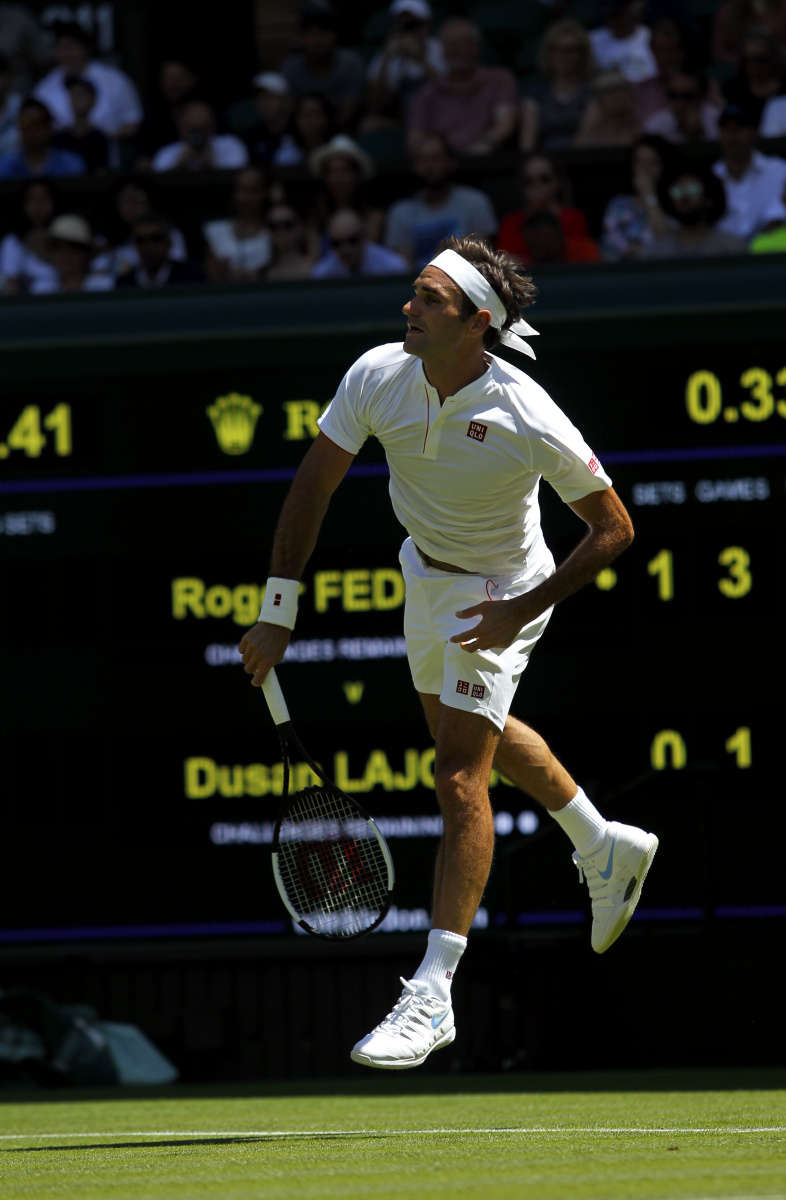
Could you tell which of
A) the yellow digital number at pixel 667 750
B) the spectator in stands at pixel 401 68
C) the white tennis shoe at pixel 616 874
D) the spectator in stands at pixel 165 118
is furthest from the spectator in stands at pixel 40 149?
the white tennis shoe at pixel 616 874

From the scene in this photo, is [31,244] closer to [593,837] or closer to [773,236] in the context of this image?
[773,236]

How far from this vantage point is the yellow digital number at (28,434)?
774 centimetres

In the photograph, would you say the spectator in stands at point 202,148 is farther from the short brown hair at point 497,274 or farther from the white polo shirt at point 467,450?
the white polo shirt at point 467,450

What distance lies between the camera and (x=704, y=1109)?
5.14 metres

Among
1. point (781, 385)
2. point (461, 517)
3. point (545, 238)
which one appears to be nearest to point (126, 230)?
point (545, 238)

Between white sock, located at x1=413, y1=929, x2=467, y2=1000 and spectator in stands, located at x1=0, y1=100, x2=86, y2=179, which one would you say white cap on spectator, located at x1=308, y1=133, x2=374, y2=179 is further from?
white sock, located at x1=413, y1=929, x2=467, y2=1000

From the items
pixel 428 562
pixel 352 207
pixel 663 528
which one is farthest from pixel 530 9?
pixel 428 562

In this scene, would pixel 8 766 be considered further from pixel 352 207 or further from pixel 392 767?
pixel 352 207

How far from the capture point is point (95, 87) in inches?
453

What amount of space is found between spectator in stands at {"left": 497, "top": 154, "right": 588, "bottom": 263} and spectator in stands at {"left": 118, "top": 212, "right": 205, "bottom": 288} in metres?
1.54

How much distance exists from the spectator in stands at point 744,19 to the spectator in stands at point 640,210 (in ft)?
5.54

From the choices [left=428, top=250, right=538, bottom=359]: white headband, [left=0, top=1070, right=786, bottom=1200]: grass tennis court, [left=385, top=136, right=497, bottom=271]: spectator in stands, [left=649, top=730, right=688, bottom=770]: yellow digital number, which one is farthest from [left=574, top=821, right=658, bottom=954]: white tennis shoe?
[left=385, top=136, right=497, bottom=271]: spectator in stands

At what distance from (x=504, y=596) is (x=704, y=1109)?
62.5 inches

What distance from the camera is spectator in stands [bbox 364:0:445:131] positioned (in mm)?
10695
